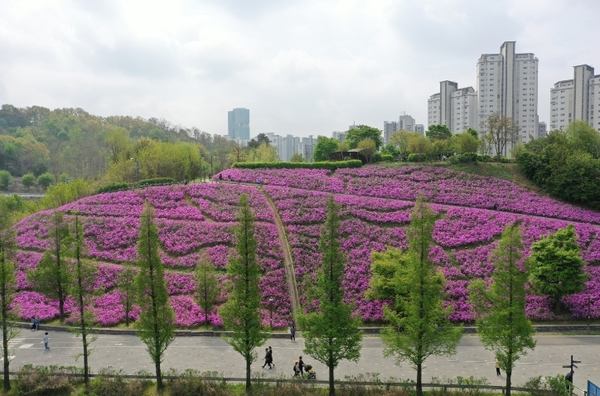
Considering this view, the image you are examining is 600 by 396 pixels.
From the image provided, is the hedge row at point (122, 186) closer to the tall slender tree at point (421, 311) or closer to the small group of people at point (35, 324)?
the small group of people at point (35, 324)

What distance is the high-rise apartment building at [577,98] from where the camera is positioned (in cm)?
10444

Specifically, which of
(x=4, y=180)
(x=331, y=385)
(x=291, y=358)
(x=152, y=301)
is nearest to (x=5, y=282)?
(x=152, y=301)

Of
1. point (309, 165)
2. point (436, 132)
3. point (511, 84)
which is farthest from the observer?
point (511, 84)

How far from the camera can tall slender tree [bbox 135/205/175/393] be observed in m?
21.0

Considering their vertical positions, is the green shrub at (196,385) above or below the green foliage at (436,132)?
below

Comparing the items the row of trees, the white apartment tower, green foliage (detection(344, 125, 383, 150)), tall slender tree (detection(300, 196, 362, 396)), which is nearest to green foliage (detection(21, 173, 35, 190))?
green foliage (detection(344, 125, 383, 150))

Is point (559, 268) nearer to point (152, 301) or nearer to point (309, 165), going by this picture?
point (152, 301)

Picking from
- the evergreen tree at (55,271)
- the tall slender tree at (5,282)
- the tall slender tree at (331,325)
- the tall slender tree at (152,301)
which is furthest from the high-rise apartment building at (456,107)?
the tall slender tree at (5,282)

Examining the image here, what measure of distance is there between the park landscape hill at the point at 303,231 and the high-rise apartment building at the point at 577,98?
72.8 metres

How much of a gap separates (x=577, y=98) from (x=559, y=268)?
9652 centimetres

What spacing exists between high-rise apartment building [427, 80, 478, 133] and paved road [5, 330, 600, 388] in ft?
320

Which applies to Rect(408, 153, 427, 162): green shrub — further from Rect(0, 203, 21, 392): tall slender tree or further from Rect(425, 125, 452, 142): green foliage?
Rect(0, 203, 21, 392): tall slender tree

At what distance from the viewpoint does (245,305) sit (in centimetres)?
2117

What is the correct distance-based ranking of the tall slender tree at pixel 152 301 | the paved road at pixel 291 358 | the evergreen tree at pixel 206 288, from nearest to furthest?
the tall slender tree at pixel 152 301 → the paved road at pixel 291 358 → the evergreen tree at pixel 206 288
